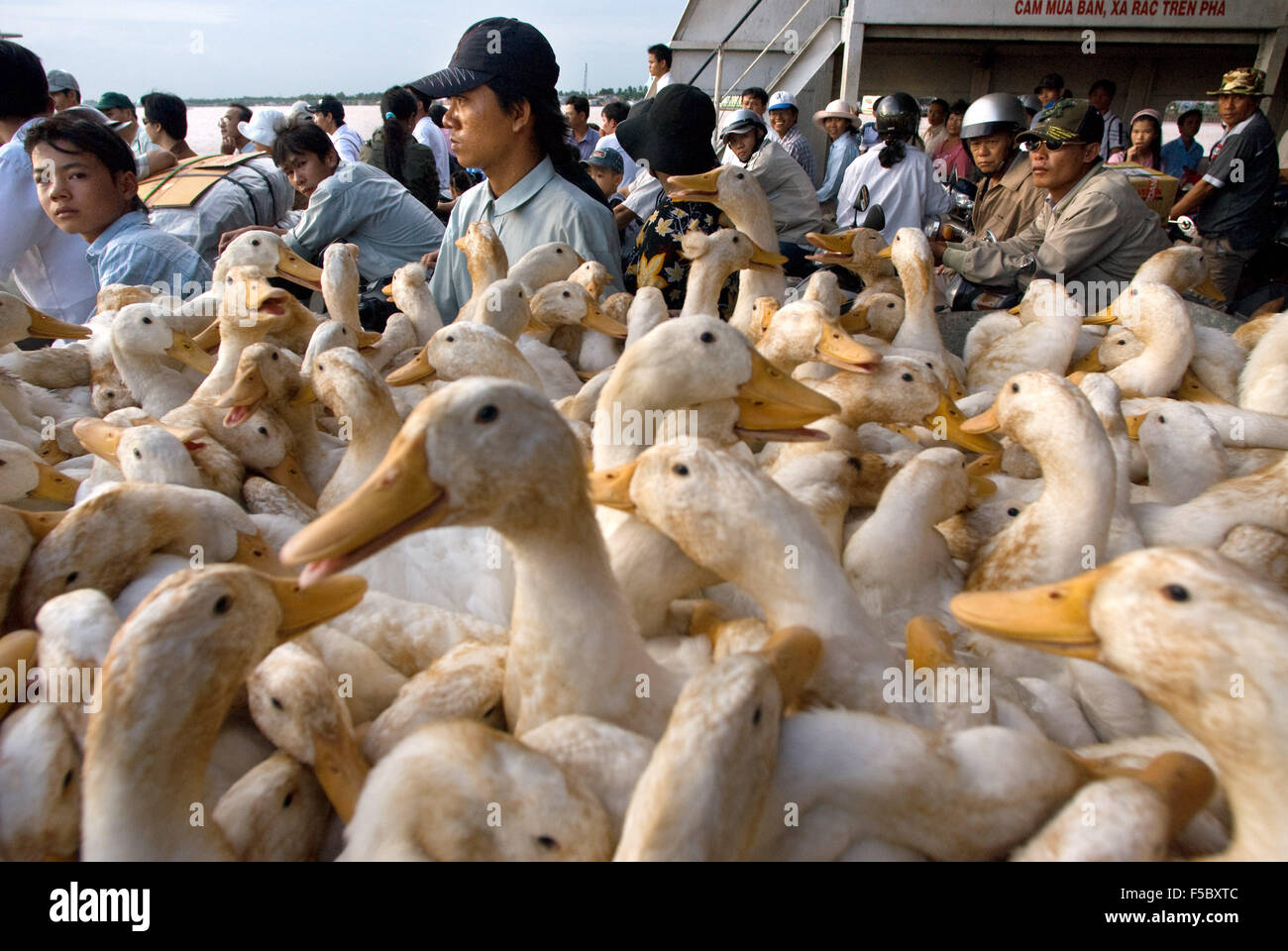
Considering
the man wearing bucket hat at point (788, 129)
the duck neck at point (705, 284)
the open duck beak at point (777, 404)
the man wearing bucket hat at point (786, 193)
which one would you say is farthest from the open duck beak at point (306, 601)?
the man wearing bucket hat at point (788, 129)

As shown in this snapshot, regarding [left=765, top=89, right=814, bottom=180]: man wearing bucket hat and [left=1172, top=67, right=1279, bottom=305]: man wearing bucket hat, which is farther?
[left=765, top=89, right=814, bottom=180]: man wearing bucket hat

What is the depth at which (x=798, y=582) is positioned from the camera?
5.00 feet

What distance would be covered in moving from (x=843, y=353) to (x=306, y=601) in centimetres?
178

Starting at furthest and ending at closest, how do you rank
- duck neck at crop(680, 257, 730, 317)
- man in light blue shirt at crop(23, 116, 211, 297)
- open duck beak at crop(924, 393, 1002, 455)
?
man in light blue shirt at crop(23, 116, 211, 297) < duck neck at crop(680, 257, 730, 317) < open duck beak at crop(924, 393, 1002, 455)

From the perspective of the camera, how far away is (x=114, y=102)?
9.07 metres

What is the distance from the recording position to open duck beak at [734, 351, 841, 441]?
201cm

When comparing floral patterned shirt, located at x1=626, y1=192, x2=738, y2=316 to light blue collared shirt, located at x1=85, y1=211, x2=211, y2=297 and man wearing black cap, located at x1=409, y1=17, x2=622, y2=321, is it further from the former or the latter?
light blue collared shirt, located at x1=85, y1=211, x2=211, y2=297

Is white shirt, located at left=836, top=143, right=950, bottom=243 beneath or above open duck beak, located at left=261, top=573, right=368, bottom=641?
above

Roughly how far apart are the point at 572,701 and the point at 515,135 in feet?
10.3

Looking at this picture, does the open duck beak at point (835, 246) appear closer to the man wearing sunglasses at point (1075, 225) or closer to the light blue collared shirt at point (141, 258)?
the man wearing sunglasses at point (1075, 225)

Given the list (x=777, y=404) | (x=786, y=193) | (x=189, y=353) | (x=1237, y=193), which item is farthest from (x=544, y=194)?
(x=1237, y=193)

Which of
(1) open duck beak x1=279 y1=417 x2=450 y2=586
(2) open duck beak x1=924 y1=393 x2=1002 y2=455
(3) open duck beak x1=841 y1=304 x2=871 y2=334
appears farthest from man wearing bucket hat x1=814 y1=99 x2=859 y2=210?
(1) open duck beak x1=279 y1=417 x2=450 y2=586

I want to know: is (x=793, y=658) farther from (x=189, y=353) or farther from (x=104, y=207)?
(x=104, y=207)

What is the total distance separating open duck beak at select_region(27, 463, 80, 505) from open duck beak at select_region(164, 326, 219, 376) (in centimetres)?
73
